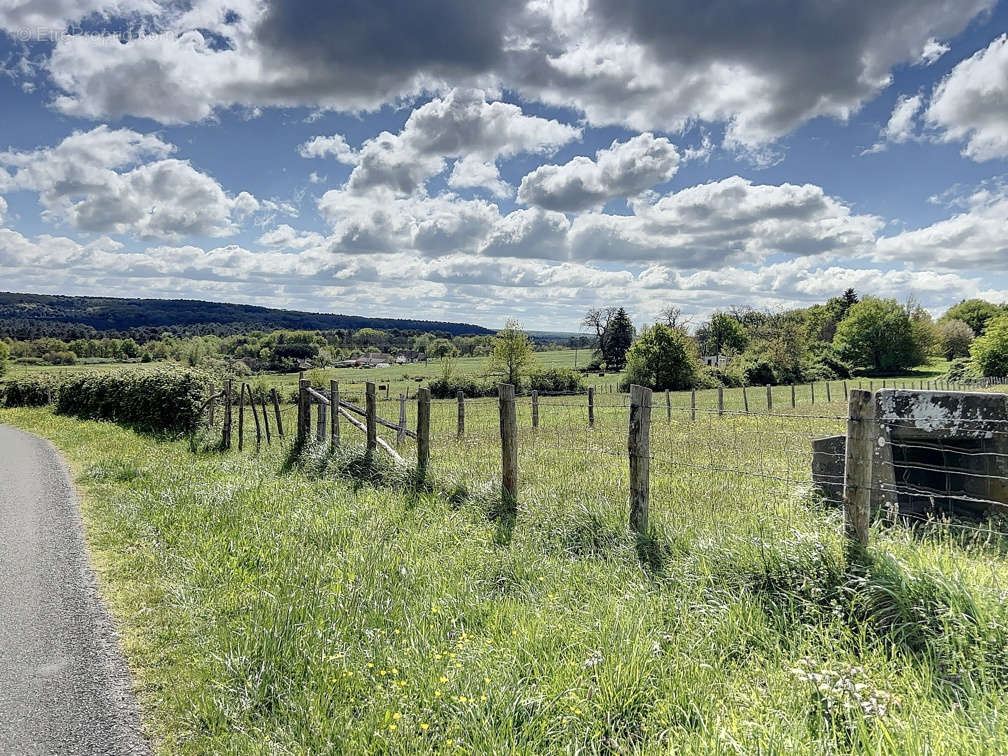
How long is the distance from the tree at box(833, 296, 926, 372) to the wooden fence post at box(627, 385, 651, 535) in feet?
303

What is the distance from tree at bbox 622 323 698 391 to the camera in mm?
58831

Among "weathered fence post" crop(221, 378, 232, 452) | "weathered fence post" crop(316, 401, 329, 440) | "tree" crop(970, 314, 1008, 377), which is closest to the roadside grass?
"weathered fence post" crop(316, 401, 329, 440)

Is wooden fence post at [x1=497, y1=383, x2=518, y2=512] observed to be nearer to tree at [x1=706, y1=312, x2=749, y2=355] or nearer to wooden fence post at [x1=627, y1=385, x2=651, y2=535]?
wooden fence post at [x1=627, y1=385, x2=651, y2=535]

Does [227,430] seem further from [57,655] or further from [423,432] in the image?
[57,655]

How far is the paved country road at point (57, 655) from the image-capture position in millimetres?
3646

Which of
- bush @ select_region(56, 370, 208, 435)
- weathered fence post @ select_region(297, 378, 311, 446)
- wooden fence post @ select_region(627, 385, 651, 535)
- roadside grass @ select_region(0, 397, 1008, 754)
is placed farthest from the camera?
bush @ select_region(56, 370, 208, 435)

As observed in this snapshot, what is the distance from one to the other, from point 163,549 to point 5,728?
3.14 meters

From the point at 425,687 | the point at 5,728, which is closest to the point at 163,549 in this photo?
the point at 5,728

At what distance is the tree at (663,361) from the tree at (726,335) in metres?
41.9

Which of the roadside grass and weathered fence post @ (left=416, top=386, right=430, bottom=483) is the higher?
weathered fence post @ (left=416, top=386, right=430, bottom=483)

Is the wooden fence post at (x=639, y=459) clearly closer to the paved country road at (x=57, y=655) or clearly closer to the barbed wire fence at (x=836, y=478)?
the barbed wire fence at (x=836, y=478)

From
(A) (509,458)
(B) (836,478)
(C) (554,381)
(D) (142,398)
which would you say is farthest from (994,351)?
(D) (142,398)

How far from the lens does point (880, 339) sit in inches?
3317

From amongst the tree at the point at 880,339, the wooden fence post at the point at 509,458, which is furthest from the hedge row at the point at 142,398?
the tree at the point at 880,339
